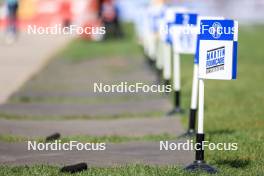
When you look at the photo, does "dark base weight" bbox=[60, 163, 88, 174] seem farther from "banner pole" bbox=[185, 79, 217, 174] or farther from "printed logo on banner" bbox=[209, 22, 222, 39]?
"printed logo on banner" bbox=[209, 22, 222, 39]

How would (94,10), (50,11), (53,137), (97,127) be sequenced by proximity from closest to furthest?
(53,137) → (97,127) → (94,10) → (50,11)

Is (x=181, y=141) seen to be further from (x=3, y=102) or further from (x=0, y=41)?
(x=0, y=41)

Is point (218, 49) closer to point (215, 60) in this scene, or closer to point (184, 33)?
point (215, 60)

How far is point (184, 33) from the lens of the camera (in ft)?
48.0

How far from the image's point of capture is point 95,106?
56.6 ft

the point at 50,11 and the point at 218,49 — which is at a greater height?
the point at 50,11

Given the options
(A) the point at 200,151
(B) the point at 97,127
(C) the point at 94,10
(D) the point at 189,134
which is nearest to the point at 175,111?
(B) the point at 97,127

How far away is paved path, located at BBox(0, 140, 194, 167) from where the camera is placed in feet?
35.4

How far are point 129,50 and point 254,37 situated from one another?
9578 millimetres

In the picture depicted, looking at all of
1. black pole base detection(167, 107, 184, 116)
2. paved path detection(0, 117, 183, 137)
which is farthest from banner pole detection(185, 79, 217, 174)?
black pole base detection(167, 107, 184, 116)

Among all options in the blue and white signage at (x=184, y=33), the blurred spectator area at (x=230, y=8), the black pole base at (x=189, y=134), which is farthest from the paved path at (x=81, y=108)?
the blurred spectator area at (x=230, y=8)

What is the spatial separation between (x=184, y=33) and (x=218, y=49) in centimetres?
463

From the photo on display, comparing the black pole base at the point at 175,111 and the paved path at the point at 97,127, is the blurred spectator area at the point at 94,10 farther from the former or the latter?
the paved path at the point at 97,127

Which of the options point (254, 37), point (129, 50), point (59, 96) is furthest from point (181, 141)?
point (254, 37)
